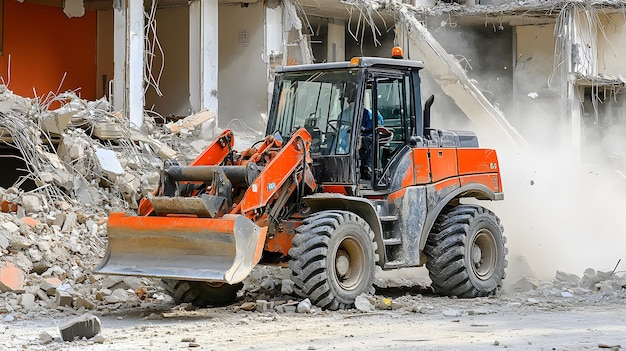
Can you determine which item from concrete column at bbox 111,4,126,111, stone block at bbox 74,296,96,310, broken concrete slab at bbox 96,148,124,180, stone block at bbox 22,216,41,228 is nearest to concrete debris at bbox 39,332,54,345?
stone block at bbox 74,296,96,310

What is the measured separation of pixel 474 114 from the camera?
2322 centimetres

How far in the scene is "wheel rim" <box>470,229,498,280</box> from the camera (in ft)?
41.5

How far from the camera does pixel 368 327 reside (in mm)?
9828

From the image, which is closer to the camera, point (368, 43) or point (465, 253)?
point (465, 253)

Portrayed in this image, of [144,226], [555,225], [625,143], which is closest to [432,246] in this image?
[144,226]

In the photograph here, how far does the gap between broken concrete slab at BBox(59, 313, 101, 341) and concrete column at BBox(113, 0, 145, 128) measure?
9.90 metres

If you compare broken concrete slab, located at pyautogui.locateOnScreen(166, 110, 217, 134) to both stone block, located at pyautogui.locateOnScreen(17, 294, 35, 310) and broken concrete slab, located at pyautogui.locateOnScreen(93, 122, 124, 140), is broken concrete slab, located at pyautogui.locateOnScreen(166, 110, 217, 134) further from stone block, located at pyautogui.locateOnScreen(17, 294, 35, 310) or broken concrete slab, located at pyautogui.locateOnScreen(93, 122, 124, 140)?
stone block, located at pyautogui.locateOnScreen(17, 294, 35, 310)

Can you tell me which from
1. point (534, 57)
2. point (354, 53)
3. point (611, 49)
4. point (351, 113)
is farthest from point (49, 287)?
point (611, 49)

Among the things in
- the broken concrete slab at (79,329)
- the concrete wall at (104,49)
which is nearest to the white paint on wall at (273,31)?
the concrete wall at (104,49)

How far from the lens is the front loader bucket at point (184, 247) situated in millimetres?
9953

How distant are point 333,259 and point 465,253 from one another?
2.28 m

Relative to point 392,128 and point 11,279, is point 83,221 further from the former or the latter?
point 392,128

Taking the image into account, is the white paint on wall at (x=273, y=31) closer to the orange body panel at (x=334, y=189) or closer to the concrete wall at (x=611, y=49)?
the concrete wall at (x=611, y=49)

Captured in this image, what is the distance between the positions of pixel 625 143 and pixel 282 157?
18.3 meters
